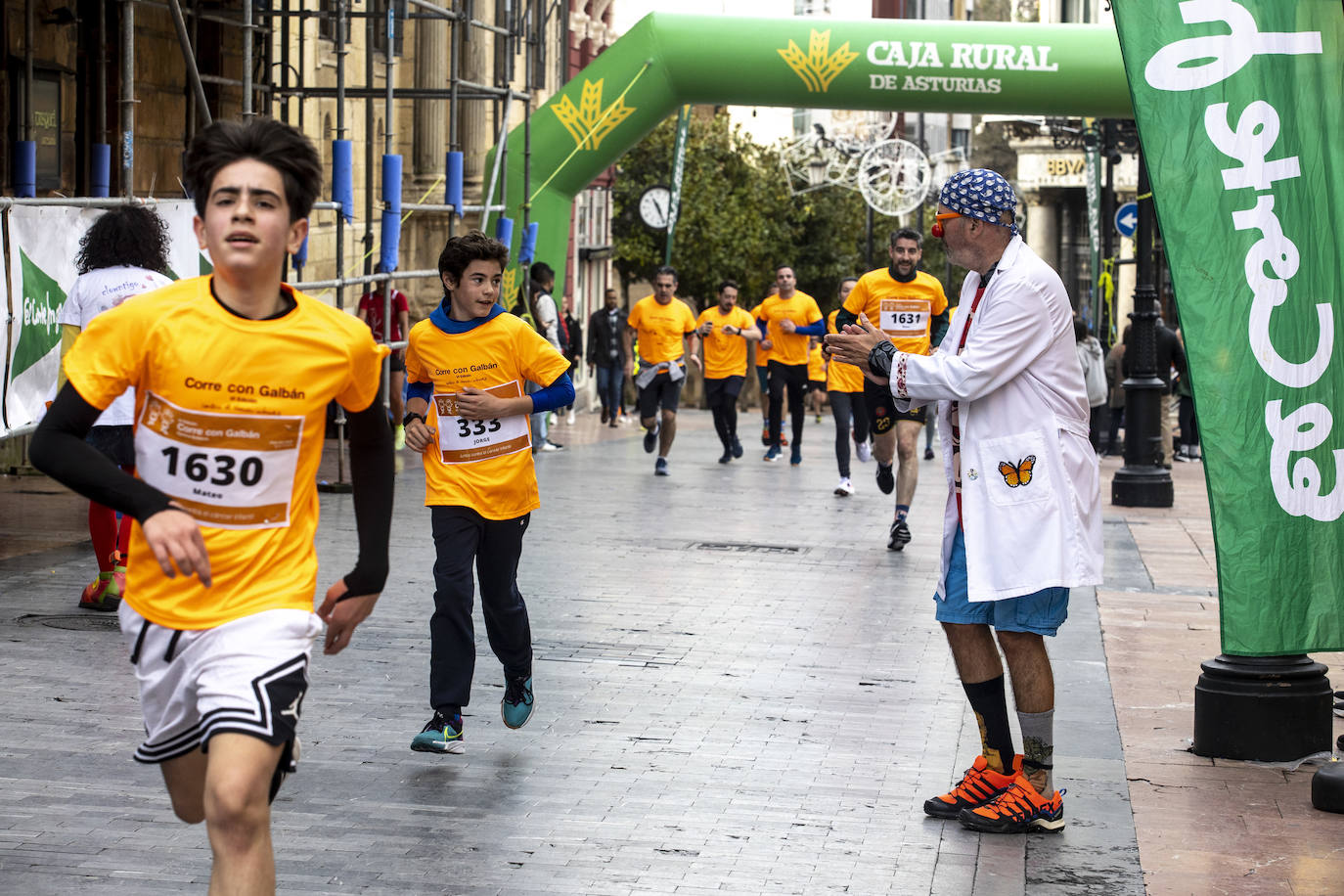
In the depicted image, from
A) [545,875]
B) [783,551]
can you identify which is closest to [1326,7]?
[545,875]

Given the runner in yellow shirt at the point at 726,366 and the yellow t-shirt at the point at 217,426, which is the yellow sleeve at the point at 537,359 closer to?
the yellow t-shirt at the point at 217,426

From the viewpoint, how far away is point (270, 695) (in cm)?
359

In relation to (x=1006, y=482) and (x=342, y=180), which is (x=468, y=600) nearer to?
(x=1006, y=482)

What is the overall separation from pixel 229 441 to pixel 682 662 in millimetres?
4613

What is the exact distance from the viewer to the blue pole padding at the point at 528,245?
17609 mm

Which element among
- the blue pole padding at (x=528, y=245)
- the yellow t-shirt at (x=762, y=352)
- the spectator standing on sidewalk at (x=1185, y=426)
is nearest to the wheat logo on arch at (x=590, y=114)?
the blue pole padding at (x=528, y=245)

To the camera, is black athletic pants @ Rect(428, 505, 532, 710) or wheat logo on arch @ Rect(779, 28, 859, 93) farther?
wheat logo on arch @ Rect(779, 28, 859, 93)

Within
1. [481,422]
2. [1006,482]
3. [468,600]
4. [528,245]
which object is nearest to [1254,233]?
[1006,482]

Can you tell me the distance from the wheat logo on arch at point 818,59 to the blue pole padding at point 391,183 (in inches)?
164

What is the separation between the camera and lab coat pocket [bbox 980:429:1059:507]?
5.46 metres

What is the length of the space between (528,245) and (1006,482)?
12607 mm

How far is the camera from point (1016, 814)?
18.0 ft

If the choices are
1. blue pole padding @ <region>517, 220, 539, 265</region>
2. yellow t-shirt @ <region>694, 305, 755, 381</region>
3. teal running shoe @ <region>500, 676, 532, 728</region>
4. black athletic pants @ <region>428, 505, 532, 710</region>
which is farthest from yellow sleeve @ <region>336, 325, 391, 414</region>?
yellow t-shirt @ <region>694, 305, 755, 381</region>

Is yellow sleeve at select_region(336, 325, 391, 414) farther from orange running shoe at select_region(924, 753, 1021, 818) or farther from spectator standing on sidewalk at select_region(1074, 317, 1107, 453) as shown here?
spectator standing on sidewalk at select_region(1074, 317, 1107, 453)
